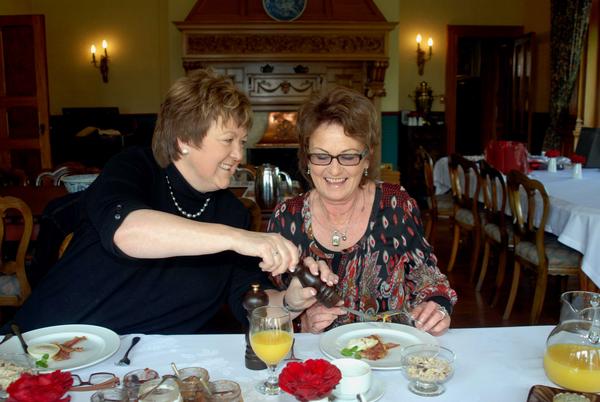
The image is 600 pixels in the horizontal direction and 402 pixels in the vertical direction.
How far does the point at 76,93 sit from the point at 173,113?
810 centimetres

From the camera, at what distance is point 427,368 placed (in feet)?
4.47

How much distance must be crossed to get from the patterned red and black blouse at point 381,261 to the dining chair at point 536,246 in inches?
75.6

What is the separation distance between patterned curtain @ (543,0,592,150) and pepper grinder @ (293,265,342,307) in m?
7.00

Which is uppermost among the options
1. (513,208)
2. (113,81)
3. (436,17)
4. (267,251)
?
A: (436,17)

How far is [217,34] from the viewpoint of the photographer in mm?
7926

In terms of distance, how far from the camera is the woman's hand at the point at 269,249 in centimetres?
141

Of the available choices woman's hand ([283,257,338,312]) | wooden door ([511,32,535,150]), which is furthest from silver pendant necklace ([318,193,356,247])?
wooden door ([511,32,535,150])

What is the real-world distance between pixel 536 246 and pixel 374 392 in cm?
289

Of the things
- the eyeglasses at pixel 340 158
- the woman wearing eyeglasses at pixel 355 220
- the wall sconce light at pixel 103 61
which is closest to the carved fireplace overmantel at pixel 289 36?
the wall sconce light at pixel 103 61

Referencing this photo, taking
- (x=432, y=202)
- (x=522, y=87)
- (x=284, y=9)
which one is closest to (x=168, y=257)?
(x=432, y=202)

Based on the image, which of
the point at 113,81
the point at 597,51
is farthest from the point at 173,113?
the point at 113,81

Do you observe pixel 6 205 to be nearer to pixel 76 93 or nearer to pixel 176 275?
pixel 176 275

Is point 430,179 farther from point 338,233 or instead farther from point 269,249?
point 269,249

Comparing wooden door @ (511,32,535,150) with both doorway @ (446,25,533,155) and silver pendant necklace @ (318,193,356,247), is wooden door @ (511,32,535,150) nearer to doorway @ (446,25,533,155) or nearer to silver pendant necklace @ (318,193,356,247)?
doorway @ (446,25,533,155)
